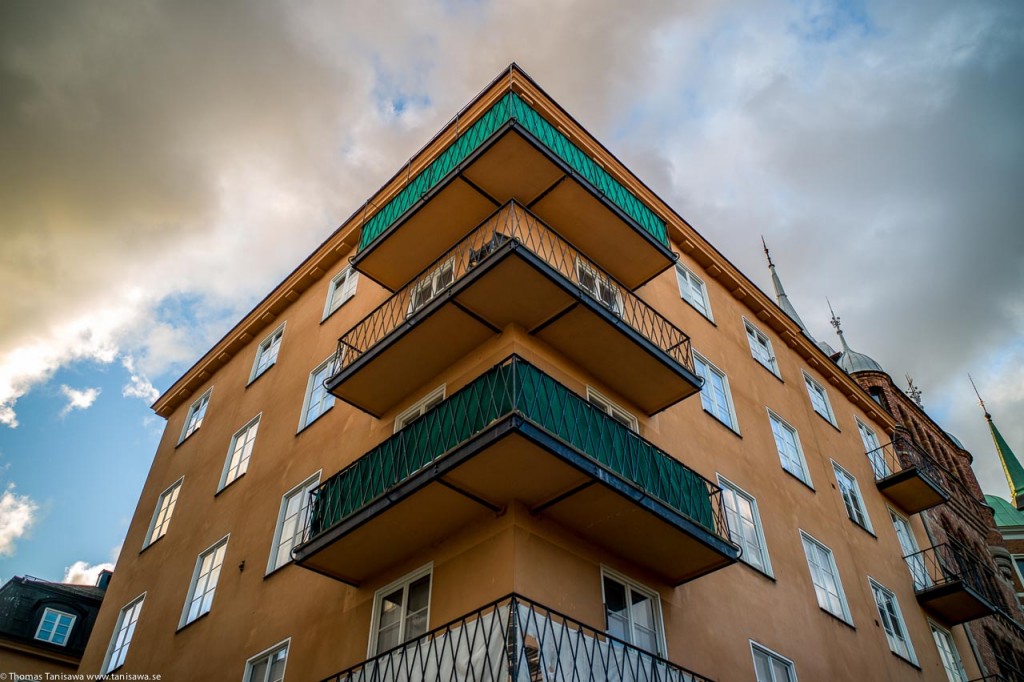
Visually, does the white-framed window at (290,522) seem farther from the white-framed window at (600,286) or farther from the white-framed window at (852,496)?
the white-framed window at (852,496)

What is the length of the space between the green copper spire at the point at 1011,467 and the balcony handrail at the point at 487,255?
45006 mm

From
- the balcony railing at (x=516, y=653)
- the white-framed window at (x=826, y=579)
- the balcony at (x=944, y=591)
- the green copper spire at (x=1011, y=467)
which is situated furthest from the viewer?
the green copper spire at (x=1011, y=467)

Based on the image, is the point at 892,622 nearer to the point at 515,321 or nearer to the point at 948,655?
the point at 948,655

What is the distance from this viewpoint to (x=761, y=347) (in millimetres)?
23516

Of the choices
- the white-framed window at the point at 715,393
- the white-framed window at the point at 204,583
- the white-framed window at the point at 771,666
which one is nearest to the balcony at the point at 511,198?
the white-framed window at the point at 715,393

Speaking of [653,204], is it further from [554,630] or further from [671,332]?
[554,630]

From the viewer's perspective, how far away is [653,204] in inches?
880

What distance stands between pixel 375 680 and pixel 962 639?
61.8 ft

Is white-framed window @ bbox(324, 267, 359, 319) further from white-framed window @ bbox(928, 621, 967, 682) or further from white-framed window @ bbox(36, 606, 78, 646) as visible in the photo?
white-framed window @ bbox(36, 606, 78, 646)

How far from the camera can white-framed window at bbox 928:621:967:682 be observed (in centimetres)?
2148

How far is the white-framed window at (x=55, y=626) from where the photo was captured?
104ft

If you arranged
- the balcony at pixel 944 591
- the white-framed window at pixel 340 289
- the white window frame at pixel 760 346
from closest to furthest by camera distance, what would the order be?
the balcony at pixel 944 591
the white-framed window at pixel 340 289
the white window frame at pixel 760 346

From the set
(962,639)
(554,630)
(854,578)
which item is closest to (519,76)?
(554,630)

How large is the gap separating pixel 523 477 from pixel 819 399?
50.6 ft
